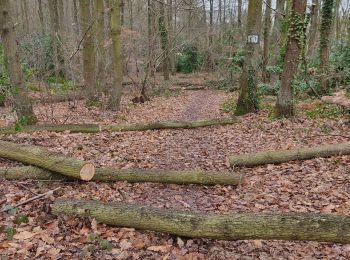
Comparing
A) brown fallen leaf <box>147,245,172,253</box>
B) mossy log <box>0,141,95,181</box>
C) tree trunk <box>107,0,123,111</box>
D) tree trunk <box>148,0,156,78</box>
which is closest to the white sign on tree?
tree trunk <box>107,0,123,111</box>

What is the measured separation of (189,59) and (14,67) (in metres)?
23.3

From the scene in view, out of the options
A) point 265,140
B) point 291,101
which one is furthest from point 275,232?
point 291,101

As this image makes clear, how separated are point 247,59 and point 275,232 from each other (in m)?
8.58

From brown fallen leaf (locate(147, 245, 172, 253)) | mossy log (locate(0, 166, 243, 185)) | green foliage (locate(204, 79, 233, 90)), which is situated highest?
green foliage (locate(204, 79, 233, 90))

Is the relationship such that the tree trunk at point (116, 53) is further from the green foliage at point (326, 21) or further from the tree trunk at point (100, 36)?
the green foliage at point (326, 21)

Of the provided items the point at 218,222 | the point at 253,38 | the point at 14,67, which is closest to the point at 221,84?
the point at 253,38

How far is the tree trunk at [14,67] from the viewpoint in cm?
834

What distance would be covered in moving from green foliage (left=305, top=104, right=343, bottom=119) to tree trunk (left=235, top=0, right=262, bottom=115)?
6.17 feet

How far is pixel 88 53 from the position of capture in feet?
45.6

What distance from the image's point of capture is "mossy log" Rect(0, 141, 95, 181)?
18.0 feet

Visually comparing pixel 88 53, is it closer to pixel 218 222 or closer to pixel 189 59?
pixel 218 222

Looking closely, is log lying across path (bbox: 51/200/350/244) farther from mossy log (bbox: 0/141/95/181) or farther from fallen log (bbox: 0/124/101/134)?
fallen log (bbox: 0/124/101/134)

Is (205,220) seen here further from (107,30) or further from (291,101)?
(107,30)

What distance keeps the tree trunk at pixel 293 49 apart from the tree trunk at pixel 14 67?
24.2ft
